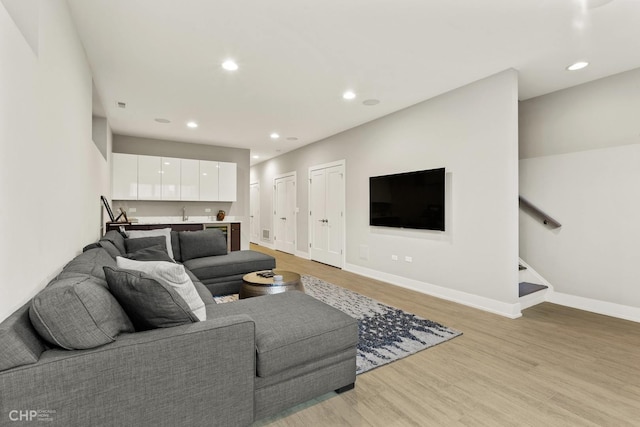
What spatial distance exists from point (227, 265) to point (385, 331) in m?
2.21

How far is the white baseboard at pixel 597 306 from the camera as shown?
3311 millimetres

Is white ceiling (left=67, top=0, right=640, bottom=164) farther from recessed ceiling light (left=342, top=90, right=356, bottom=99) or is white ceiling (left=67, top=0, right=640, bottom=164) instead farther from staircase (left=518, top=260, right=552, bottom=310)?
staircase (left=518, top=260, right=552, bottom=310)

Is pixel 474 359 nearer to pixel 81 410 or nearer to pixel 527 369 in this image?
pixel 527 369

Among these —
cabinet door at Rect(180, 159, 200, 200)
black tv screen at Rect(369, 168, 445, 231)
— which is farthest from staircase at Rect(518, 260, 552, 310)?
cabinet door at Rect(180, 159, 200, 200)

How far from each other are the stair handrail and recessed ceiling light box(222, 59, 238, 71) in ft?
13.2

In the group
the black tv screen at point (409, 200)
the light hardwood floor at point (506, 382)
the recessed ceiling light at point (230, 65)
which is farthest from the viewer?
the black tv screen at point (409, 200)

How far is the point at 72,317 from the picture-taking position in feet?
3.92

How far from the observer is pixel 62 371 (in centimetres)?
112

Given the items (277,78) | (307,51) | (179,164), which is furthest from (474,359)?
(179,164)

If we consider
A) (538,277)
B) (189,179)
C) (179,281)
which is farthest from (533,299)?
(189,179)

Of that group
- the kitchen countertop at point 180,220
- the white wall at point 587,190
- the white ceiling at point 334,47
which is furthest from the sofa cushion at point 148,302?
the kitchen countertop at point 180,220

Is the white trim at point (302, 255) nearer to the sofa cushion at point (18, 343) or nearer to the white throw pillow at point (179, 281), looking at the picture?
the white throw pillow at point (179, 281)

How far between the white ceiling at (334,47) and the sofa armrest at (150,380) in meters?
2.35

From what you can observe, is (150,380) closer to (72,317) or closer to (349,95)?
(72,317)
